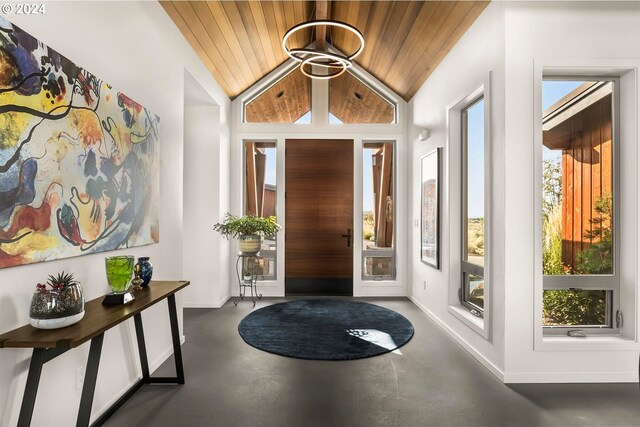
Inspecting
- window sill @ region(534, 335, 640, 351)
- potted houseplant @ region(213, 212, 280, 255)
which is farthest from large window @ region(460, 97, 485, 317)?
potted houseplant @ region(213, 212, 280, 255)

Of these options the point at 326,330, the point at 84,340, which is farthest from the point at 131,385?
the point at 326,330

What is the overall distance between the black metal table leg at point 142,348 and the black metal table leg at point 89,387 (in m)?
0.69

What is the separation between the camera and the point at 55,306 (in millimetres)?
1428

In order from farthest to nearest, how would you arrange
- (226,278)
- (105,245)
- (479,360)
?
(226,278) → (479,360) → (105,245)

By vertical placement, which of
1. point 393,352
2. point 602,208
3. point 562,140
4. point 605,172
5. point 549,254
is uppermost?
point 562,140

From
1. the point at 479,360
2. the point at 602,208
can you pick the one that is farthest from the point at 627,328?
the point at 479,360

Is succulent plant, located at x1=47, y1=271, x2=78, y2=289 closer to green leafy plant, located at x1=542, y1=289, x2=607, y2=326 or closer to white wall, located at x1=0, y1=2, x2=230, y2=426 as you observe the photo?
white wall, located at x1=0, y1=2, x2=230, y2=426

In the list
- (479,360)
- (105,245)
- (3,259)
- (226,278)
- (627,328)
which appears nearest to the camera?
(3,259)

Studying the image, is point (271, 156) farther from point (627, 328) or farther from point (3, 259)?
point (627, 328)

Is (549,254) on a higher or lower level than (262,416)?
higher

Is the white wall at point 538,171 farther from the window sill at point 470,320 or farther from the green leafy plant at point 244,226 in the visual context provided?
the green leafy plant at point 244,226

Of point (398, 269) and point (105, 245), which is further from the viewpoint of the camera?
point (398, 269)

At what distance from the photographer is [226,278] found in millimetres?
4844

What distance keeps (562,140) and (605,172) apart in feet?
1.33
